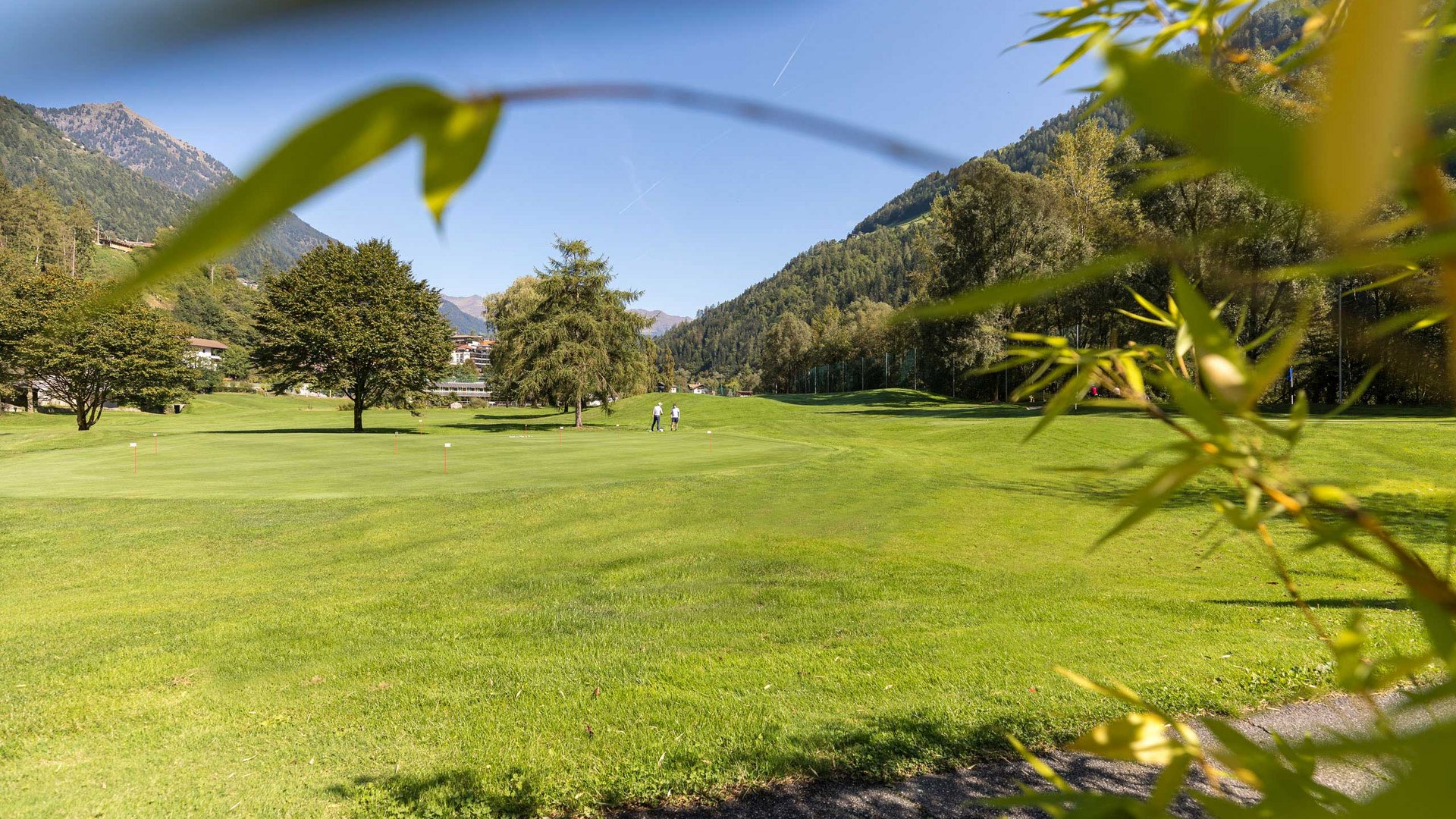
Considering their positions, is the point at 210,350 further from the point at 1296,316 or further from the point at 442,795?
the point at 1296,316

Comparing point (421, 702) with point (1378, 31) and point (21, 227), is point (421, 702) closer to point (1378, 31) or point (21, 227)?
point (1378, 31)

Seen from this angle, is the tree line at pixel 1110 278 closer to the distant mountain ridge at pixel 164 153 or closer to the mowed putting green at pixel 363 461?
the distant mountain ridge at pixel 164 153

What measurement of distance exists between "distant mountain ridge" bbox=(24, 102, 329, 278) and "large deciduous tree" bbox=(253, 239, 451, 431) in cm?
3836

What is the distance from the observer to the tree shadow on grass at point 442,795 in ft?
12.3

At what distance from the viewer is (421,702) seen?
490cm

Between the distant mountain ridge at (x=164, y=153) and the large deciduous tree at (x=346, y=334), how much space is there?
38.4 m

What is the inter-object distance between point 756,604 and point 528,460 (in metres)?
13.6

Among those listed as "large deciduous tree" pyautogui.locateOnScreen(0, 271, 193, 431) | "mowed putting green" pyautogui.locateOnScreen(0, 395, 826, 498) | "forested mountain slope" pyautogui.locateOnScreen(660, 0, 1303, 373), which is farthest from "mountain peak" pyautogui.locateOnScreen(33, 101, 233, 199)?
"forested mountain slope" pyautogui.locateOnScreen(660, 0, 1303, 373)

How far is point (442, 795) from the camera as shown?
388 centimetres

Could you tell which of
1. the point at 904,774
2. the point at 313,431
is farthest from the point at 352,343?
the point at 904,774

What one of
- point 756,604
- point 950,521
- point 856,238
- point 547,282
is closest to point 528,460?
point 950,521

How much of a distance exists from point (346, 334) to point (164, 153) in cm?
4053

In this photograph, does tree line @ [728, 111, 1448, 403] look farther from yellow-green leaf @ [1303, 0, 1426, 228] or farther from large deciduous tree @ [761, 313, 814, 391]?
large deciduous tree @ [761, 313, 814, 391]

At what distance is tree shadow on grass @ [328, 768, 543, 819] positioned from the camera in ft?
12.3
